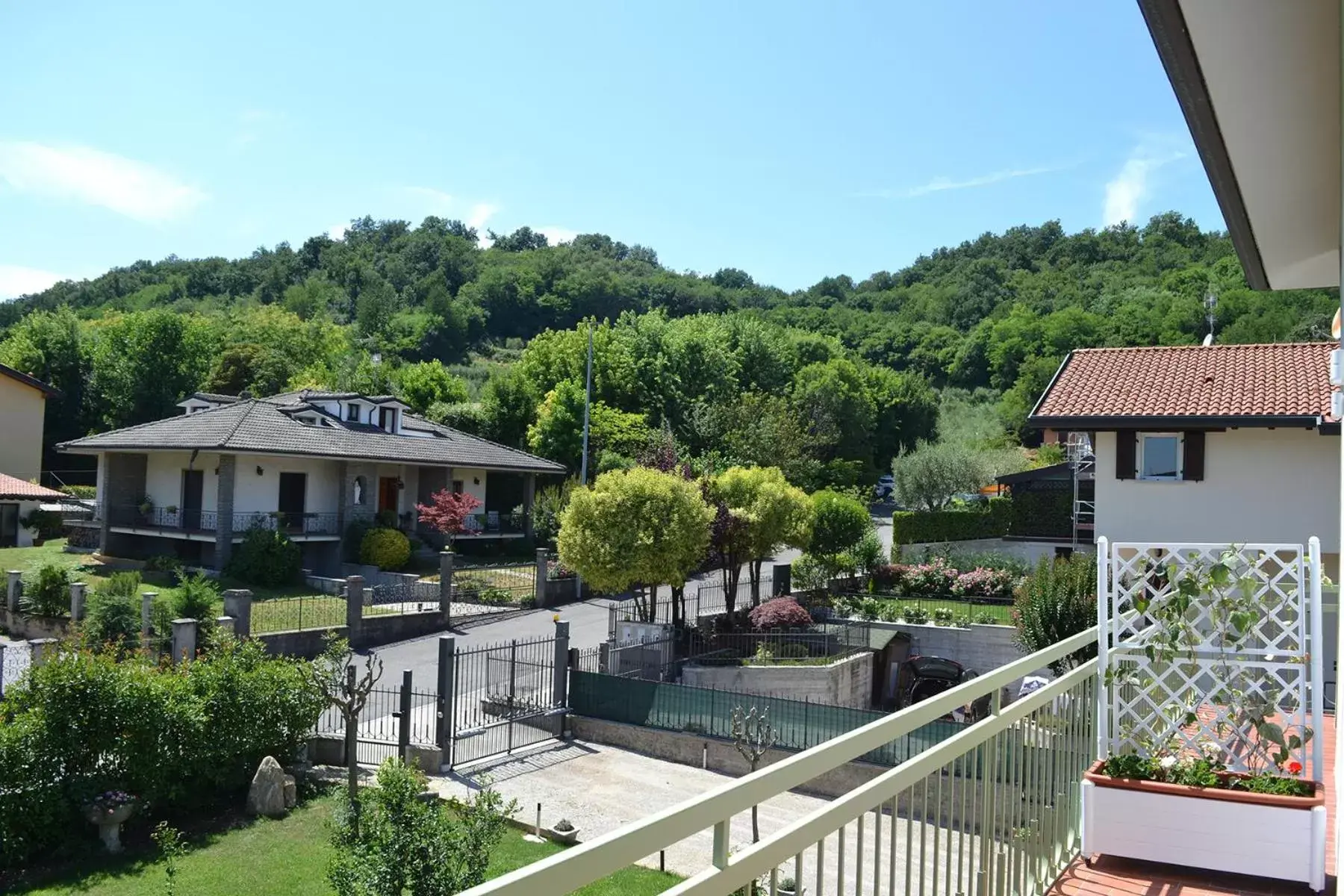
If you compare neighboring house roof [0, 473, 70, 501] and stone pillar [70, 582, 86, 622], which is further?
neighboring house roof [0, 473, 70, 501]

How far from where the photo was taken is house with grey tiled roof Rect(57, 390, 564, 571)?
31.0 m

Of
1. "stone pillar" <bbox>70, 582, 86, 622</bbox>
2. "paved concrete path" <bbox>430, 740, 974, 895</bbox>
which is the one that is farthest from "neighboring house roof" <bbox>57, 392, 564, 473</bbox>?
"paved concrete path" <bbox>430, 740, 974, 895</bbox>

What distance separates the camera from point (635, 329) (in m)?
55.2

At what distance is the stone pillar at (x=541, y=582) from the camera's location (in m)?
29.0

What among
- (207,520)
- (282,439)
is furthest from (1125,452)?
(207,520)

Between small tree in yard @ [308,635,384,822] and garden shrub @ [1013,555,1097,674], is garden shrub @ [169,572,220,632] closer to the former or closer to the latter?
small tree in yard @ [308,635,384,822]

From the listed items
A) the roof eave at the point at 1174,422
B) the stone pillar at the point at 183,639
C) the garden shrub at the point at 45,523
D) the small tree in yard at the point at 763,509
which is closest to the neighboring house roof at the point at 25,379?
the garden shrub at the point at 45,523

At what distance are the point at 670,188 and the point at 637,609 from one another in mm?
13216

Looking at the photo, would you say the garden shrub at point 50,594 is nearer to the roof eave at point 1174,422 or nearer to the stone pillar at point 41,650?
the stone pillar at point 41,650

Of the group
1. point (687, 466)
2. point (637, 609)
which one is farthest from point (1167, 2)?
point (687, 466)

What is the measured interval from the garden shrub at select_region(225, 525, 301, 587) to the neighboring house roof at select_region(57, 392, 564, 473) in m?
2.79

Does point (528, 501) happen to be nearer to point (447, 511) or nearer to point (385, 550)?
point (447, 511)

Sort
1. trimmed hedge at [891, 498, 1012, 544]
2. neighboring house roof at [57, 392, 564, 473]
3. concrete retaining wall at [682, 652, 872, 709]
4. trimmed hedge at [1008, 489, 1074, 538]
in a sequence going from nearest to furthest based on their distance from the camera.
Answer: concrete retaining wall at [682, 652, 872, 709]
neighboring house roof at [57, 392, 564, 473]
trimmed hedge at [1008, 489, 1074, 538]
trimmed hedge at [891, 498, 1012, 544]

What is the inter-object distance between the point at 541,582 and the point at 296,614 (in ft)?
23.9
